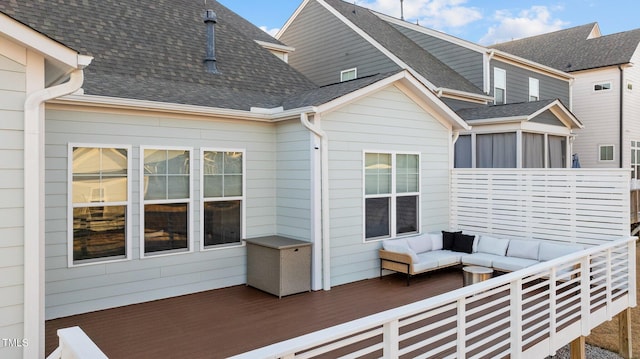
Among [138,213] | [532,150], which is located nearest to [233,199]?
[138,213]

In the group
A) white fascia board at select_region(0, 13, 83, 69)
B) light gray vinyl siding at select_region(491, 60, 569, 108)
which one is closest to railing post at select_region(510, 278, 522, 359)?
white fascia board at select_region(0, 13, 83, 69)

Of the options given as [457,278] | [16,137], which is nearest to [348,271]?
[457,278]

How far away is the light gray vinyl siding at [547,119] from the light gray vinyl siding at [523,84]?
8.39 feet

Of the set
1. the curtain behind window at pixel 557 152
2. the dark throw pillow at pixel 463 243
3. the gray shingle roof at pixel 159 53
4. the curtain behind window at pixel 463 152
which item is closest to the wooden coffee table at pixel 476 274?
the dark throw pillow at pixel 463 243

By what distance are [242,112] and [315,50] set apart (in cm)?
934

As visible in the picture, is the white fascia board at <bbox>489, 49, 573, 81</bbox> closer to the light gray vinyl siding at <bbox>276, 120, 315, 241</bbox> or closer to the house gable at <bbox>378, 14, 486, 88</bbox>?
the house gable at <bbox>378, 14, 486, 88</bbox>

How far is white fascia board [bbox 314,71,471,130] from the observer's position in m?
6.99

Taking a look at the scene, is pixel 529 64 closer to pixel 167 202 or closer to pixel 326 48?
pixel 326 48

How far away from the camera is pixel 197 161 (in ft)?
22.4

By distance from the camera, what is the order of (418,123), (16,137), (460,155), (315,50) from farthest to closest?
(315,50)
(460,155)
(418,123)
(16,137)

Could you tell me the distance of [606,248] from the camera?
6.06 metres

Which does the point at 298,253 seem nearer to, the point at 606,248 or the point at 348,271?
the point at 348,271

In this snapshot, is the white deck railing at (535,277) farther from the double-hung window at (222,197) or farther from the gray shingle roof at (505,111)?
the gray shingle roof at (505,111)

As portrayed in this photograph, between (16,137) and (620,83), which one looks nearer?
(16,137)
